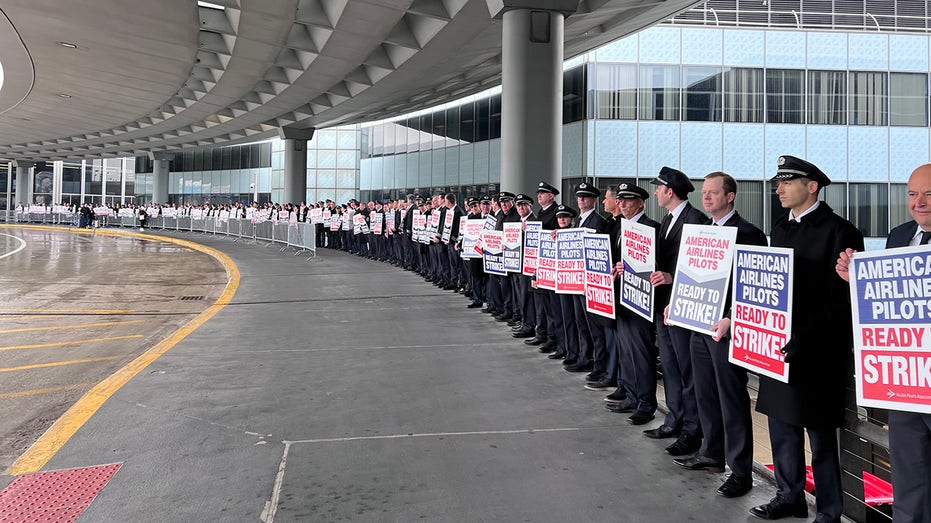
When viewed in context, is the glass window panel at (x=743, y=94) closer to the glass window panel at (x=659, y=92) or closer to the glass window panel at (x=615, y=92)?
the glass window panel at (x=659, y=92)

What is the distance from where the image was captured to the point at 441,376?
7746 millimetres

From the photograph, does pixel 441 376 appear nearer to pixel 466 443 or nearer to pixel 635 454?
pixel 466 443

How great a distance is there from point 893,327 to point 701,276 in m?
1.60

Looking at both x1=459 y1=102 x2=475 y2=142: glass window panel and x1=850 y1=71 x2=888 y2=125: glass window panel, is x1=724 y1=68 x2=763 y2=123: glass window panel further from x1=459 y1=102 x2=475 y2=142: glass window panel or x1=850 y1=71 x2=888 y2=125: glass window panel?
x1=459 y1=102 x2=475 y2=142: glass window panel

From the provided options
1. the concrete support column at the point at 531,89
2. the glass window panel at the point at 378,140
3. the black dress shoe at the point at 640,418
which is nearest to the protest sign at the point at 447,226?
the concrete support column at the point at 531,89

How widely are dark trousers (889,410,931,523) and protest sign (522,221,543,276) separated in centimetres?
618

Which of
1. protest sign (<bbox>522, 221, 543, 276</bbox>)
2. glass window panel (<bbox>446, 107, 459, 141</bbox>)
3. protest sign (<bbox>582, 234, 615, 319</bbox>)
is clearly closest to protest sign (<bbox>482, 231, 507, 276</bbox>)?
protest sign (<bbox>522, 221, 543, 276</bbox>)

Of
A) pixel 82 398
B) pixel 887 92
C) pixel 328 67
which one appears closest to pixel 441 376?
pixel 82 398

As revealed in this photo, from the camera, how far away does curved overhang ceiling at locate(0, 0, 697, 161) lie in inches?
707

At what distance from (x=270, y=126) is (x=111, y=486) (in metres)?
40.3

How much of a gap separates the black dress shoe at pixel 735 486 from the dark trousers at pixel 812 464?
338 millimetres

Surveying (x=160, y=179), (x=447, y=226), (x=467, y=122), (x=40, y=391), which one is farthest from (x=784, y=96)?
(x=160, y=179)

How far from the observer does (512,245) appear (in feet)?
35.1

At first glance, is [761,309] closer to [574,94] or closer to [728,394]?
[728,394]
